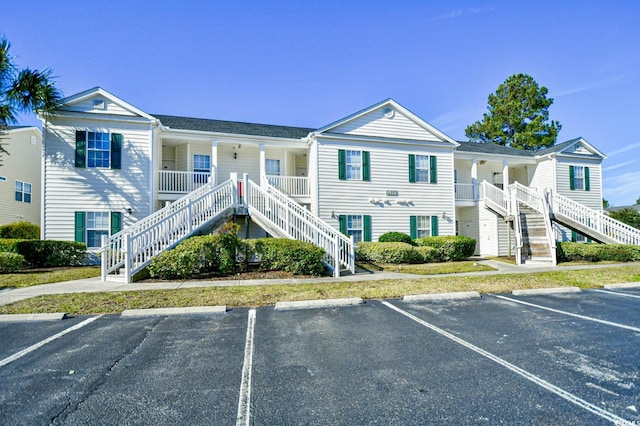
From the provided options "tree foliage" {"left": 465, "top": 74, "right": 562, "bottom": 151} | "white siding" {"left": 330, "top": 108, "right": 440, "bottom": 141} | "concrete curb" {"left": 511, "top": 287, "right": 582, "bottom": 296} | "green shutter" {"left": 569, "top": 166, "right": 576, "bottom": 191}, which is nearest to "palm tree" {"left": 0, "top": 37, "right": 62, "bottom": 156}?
"white siding" {"left": 330, "top": 108, "right": 440, "bottom": 141}

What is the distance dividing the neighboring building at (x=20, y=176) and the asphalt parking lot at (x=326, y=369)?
18148mm

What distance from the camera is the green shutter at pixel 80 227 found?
44.7ft

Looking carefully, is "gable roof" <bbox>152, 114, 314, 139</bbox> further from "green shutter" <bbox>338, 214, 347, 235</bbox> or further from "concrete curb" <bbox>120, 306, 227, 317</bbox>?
"concrete curb" <bbox>120, 306, 227, 317</bbox>

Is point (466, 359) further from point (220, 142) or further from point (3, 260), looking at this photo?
point (220, 142)

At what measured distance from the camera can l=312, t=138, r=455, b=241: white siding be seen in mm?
16031

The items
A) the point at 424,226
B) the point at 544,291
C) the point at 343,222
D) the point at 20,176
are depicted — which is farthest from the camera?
the point at 20,176

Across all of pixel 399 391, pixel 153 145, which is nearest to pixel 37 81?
pixel 153 145

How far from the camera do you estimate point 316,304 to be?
6.72 m

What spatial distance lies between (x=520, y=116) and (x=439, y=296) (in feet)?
118

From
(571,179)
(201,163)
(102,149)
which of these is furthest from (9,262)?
(571,179)

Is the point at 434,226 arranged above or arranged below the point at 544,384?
above

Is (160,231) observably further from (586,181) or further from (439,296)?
(586,181)

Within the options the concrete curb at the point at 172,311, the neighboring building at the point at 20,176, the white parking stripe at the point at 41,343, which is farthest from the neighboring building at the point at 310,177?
the neighboring building at the point at 20,176

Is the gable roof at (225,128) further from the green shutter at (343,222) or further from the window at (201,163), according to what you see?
the green shutter at (343,222)
